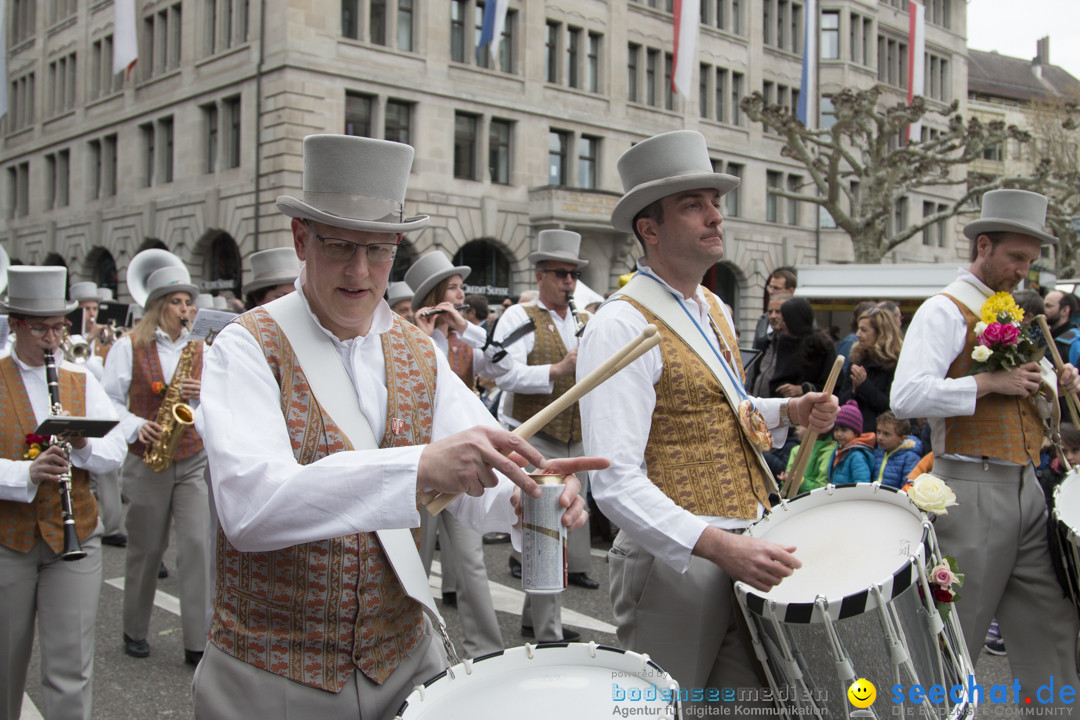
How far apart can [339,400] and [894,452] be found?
526 cm

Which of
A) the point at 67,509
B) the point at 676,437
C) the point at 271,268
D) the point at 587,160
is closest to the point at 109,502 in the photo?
the point at 271,268

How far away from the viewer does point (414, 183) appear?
24.6 metres

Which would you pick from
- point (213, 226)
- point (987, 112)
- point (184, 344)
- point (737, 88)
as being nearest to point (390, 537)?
point (184, 344)

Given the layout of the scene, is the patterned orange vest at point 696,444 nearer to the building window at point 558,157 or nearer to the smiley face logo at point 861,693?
the smiley face logo at point 861,693

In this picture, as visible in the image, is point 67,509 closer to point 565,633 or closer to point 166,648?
point 166,648

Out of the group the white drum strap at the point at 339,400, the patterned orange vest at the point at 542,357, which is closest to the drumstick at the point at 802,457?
the white drum strap at the point at 339,400

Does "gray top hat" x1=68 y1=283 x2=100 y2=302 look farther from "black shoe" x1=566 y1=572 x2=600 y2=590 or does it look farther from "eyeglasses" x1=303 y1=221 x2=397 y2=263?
"eyeglasses" x1=303 y1=221 x2=397 y2=263

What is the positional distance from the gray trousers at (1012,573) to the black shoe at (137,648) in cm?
435

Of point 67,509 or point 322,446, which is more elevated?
point 322,446

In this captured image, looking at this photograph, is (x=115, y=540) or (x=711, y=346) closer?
(x=711, y=346)

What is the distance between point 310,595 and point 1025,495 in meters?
2.87

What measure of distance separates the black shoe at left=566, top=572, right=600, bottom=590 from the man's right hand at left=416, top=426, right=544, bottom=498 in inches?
196

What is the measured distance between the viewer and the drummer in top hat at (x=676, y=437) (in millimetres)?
2654

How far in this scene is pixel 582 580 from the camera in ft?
21.8
